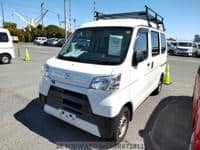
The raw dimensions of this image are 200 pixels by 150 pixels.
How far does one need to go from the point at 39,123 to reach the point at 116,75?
2126 mm

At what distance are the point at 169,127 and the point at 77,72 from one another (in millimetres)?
2386

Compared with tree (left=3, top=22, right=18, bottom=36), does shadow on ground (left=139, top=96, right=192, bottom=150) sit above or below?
below

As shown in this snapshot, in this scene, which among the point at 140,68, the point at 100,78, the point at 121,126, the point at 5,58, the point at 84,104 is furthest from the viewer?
the point at 5,58

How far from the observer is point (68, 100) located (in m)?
3.39

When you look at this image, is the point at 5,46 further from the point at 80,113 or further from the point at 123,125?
the point at 123,125

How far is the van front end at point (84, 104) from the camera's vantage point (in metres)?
3.05

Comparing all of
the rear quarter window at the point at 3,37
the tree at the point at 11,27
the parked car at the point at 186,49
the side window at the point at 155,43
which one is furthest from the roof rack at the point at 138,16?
the tree at the point at 11,27

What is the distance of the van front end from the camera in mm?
3055

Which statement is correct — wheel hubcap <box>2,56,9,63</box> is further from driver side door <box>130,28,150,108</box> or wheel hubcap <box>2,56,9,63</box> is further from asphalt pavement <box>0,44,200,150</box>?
driver side door <box>130,28,150,108</box>

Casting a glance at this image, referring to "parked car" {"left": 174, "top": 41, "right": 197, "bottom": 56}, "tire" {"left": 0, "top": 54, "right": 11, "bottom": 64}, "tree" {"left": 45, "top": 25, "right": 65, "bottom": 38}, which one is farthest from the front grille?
"tree" {"left": 45, "top": 25, "right": 65, "bottom": 38}

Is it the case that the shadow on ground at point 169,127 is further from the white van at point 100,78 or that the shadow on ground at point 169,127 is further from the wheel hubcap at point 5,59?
the wheel hubcap at point 5,59

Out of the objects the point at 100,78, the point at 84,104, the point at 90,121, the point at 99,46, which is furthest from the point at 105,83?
the point at 99,46

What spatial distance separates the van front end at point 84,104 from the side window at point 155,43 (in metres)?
2.07

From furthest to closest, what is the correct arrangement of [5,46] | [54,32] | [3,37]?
[54,32] → [5,46] → [3,37]
